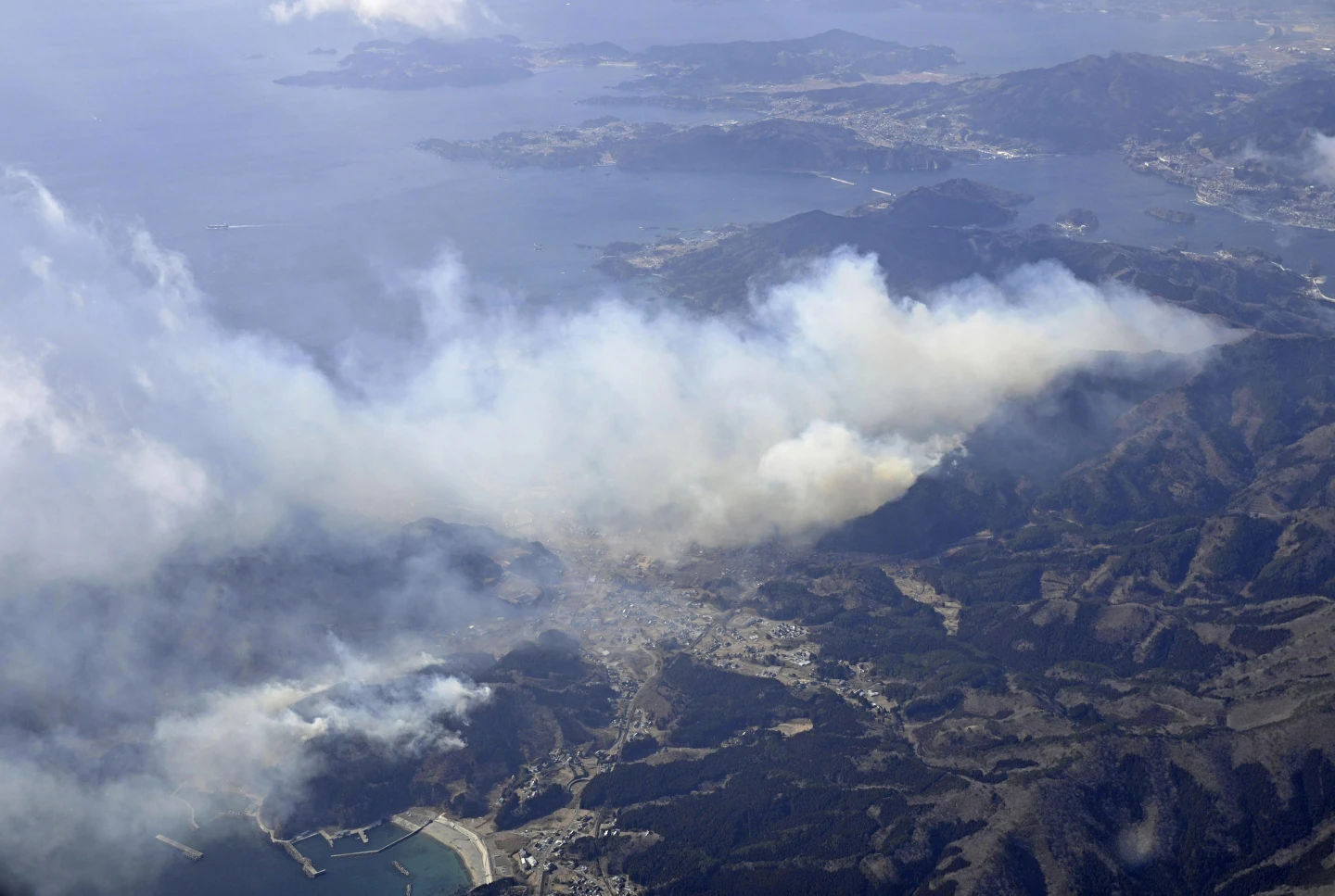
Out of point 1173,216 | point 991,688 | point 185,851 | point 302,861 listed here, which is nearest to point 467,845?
point 302,861

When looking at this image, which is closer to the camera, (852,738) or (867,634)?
(852,738)

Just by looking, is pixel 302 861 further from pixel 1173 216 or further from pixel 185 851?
pixel 1173 216

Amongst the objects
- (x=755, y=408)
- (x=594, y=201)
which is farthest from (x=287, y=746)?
(x=594, y=201)

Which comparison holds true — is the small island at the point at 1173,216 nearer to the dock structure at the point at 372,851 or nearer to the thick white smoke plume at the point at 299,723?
the thick white smoke plume at the point at 299,723

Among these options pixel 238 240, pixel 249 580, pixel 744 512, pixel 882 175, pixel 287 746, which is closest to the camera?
pixel 287 746

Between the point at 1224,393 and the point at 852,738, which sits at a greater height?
the point at 1224,393

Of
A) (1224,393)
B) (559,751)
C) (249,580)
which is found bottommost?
(559,751)

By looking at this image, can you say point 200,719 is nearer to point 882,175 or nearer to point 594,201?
point 594,201

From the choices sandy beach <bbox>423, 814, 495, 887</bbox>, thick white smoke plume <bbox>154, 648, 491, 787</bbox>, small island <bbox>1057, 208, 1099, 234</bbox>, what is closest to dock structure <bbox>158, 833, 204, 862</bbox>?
thick white smoke plume <bbox>154, 648, 491, 787</bbox>

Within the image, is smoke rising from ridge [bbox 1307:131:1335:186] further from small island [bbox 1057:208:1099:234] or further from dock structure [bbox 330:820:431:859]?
dock structure [bbox 330:820:431:859]
